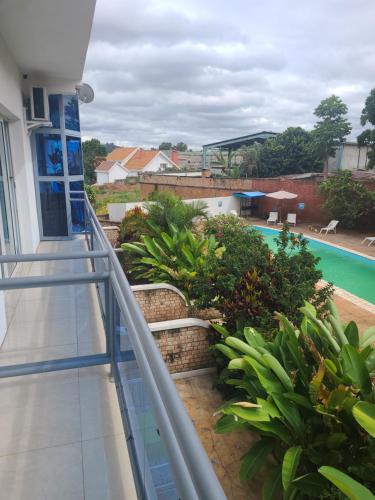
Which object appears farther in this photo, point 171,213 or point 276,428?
point 171,213

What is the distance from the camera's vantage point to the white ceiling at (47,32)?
3857 millimetres

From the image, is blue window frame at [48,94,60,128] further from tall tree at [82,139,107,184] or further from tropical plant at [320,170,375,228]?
tall tree at [82,139,107,184]

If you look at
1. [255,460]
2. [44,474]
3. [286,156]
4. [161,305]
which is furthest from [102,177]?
[44,474]

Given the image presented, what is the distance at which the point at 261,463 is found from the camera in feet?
11.0

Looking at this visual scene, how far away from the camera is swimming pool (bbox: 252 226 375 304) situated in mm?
10858

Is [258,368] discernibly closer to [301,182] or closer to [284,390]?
[284,390]

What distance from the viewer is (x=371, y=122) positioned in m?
18.7

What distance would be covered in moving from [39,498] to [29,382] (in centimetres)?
110

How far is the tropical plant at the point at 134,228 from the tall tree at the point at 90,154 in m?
45.7

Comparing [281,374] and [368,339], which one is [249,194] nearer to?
[368,339]

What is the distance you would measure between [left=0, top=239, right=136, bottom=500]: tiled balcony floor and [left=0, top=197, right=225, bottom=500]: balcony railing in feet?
0.42

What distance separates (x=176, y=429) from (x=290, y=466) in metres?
2.41

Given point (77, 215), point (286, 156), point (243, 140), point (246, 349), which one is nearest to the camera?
point (246, 349)

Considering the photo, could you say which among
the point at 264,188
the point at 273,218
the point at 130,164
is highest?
the point at 130,164
